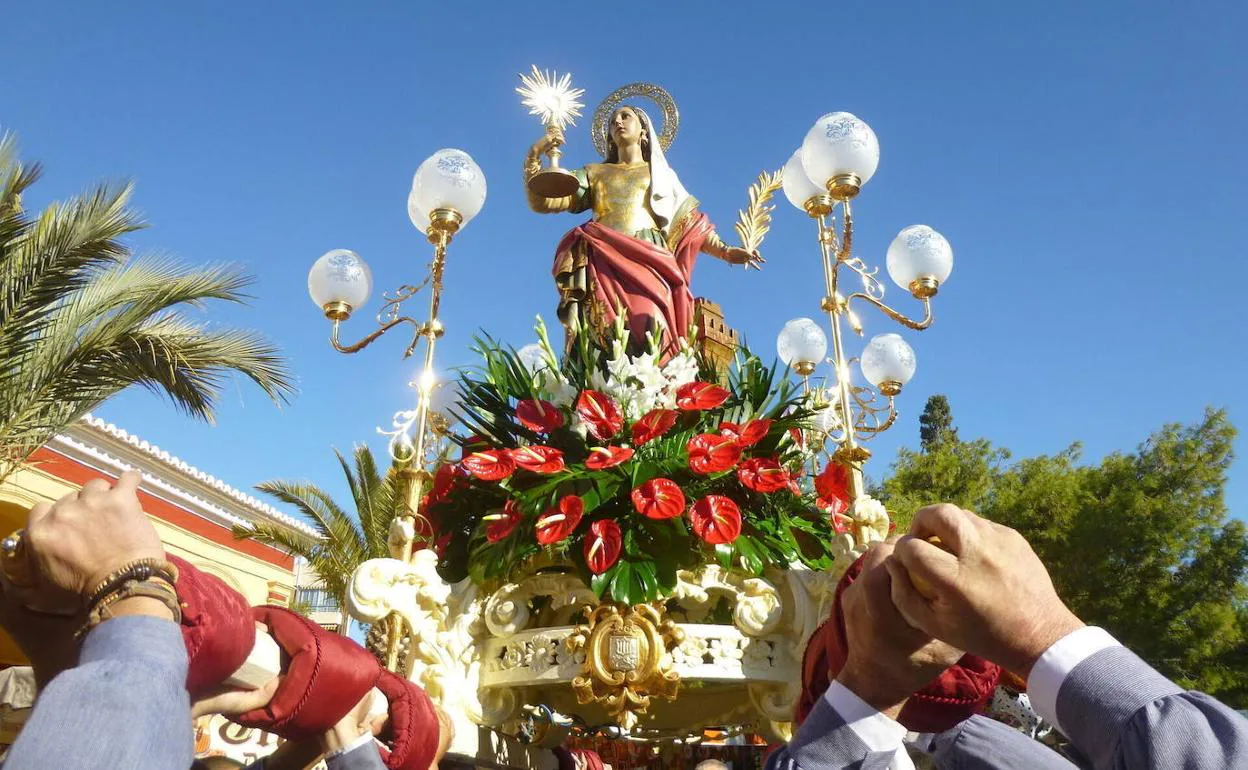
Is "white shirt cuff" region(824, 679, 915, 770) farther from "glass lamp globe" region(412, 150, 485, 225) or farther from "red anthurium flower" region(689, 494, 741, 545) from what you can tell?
"glass lamp globe" region(412, 150, 485, 225)

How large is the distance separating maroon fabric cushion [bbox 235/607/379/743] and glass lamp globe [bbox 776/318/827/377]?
613cm

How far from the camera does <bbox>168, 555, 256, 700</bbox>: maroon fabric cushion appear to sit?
3.50 feet

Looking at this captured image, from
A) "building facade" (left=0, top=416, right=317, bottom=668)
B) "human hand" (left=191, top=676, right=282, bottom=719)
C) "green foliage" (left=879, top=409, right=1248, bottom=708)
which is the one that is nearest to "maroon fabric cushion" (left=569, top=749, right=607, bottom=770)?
"human hand" (left=191, top=676, right=282, bottom=719)

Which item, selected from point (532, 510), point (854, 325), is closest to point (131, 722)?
point (532, 510)

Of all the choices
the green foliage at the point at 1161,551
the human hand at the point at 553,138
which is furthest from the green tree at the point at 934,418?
the human hand at the point at 553,138

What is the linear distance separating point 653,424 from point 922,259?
243cm

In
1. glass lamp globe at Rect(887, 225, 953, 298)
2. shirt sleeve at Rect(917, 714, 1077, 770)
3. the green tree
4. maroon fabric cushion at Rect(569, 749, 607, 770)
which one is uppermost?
the green tree

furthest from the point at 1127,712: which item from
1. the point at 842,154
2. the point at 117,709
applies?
the point at 842,154

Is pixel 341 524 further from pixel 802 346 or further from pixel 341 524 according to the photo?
pixel 802 346

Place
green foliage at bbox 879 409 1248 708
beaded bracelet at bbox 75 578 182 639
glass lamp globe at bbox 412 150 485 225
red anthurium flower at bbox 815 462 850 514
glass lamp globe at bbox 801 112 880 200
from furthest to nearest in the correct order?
green foliage at bbox 879 409 1248 708 < glass lamp globe at bbox 412 150 485 225 < glass lamp globe at bbox 801 112 880 200 < red anthurium flower at bbox 815 462 850 514 < beaded bracelet at bbox 75 578 182 639

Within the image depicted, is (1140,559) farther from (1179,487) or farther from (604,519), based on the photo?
(604,519)

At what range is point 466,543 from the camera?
12.0 ft

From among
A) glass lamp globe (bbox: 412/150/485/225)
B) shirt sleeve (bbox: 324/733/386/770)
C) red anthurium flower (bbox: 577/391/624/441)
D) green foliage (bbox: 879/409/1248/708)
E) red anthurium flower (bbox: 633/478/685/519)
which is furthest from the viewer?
green foliage (bbox: 879/409/1248/708)

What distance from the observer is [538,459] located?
10.7 ft
